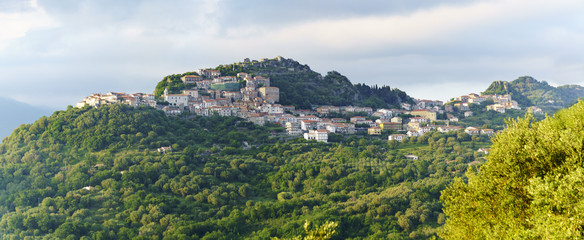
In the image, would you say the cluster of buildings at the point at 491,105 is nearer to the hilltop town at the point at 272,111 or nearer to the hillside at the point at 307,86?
the hilltop town at the point at 272,111

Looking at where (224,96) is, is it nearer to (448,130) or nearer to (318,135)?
(318,135)

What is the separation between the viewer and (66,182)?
48.3 metres

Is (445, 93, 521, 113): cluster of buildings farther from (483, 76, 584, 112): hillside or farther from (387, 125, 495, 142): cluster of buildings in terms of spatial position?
(387, 125, 495, 142): cluster of buildings

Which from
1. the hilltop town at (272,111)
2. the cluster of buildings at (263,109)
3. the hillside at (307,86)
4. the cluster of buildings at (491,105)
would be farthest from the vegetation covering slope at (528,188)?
the cluster of buildings at (491,105)

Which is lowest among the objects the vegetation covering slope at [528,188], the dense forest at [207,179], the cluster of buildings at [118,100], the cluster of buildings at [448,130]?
the dense forest at [207,179]

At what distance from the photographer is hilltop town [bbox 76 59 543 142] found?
75762 millimetres

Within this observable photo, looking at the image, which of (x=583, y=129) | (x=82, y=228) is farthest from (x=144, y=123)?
(x=583, y=129)

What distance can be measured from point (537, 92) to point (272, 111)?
10312 cm

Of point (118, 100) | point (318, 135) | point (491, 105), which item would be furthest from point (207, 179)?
point (491, 105)

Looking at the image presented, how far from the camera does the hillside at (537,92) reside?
129 m

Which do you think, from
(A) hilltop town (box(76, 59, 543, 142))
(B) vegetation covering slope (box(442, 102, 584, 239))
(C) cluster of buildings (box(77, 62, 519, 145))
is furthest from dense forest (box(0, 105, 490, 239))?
(B) vegetation covering slope (box(442, 102, 584, 239))

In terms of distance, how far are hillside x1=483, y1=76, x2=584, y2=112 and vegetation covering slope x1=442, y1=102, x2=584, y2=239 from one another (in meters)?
119

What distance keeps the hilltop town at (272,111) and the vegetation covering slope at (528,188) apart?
55.6 meters

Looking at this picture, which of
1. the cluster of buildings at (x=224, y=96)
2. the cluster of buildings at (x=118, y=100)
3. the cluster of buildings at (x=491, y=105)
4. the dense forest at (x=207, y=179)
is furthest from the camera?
the cluster of buildings at (x=491, y=105)
